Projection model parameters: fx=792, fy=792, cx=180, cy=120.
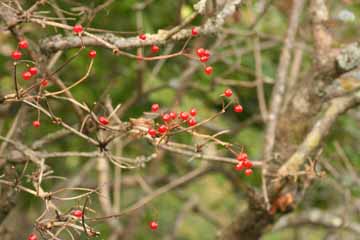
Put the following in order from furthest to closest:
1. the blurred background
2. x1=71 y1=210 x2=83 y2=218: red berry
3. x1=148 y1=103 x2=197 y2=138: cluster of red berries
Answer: the blurred background → x1=148 y1=103 x2=197 y2=138: cluster of red berries → x1=71 y1=210 x2=83 y2=218: red berry

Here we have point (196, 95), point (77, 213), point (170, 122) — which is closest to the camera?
point (77, 213)

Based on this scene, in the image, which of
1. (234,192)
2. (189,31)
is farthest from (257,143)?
(189,31)

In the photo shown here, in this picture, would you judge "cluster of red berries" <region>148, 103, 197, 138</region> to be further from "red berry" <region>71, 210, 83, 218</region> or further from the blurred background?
the blurred background

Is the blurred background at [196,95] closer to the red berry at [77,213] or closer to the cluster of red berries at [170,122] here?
the cluster of red berries at [170,122]

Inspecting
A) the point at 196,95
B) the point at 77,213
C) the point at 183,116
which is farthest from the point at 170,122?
the point at 196,95

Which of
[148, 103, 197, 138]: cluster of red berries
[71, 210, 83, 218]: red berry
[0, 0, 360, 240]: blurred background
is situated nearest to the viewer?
[71, 210, 83, 218]: red berry

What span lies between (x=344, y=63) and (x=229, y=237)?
119 centimetres

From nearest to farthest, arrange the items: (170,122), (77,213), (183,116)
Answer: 1. (77,213)
2. (183,116)
3. (170,122)

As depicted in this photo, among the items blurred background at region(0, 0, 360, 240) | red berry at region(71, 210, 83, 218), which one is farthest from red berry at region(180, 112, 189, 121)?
blurred background at region(0, 0, 360, 240)

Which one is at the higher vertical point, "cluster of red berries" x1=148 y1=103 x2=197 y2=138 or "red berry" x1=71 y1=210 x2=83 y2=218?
"cluster of red berries" x1=148 y1=103 x2=197 y2=138

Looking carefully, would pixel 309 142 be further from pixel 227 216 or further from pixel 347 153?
pixel 227 216

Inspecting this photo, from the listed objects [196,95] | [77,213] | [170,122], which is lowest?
[77,213]

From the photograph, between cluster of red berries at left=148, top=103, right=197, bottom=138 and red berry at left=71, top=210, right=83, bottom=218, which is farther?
cluster of red berries at left=148, top=103, right=197, bottom=138

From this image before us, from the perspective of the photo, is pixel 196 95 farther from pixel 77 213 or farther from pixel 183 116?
pixel 77 213
